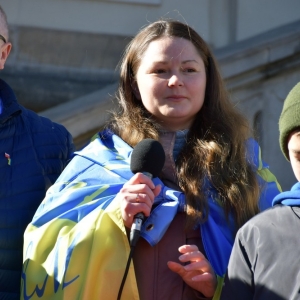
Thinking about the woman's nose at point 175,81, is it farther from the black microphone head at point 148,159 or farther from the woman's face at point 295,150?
the woman's face at point 295,150

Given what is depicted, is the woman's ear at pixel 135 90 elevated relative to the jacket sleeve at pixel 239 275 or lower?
elevated

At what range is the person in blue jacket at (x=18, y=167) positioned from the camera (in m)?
4.07

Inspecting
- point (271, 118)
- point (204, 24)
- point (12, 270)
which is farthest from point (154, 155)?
point (204, 24)

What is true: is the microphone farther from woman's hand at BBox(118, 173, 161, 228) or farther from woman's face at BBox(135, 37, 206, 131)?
woman's face at BBox(135, 37, 206, 131)

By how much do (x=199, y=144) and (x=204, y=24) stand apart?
12.1 ft

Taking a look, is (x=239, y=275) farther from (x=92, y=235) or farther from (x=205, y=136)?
(x=205, y=136)

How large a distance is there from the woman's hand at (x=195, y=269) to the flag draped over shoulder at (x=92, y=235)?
0.09 m

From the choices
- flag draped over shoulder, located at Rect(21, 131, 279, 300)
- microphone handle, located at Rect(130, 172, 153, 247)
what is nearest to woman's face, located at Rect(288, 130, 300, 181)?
flag draped over shoulder, located at Rect(21, 131, 279, 300)

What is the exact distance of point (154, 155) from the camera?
3.70m

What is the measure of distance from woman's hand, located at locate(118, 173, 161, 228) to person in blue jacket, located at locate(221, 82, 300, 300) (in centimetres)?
36

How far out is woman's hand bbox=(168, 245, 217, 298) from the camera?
372 cm

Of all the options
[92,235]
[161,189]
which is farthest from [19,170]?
[161,189]

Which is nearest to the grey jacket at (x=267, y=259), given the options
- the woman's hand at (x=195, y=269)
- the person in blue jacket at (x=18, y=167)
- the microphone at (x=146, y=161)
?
the woman's hand at (x=195, y=269)

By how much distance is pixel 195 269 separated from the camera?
372 cm
